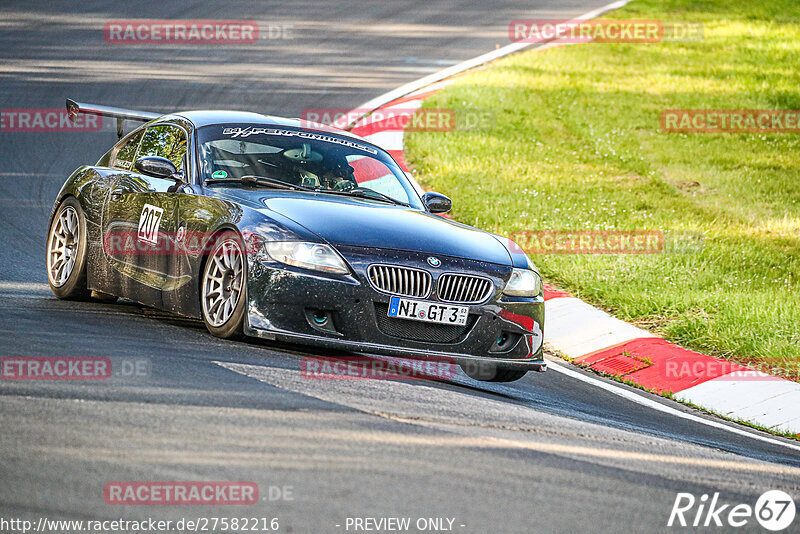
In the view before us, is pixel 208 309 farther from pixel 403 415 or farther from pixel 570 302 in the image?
pixel 570 302

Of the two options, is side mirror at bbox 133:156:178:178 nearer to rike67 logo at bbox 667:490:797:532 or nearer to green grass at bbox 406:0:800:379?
rike67 logo at bbox 667:490:797:532

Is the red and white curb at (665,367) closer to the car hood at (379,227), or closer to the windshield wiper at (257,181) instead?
the car hood at (379,227)

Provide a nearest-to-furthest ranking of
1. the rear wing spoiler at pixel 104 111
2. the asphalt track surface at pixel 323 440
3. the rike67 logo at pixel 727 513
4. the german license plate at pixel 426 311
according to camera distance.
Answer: the asphalt track surface at pixel 323 440, the rike67 logo at pixel 727 513, the german license plate at pixel 426 311, the rear wing spoiler at pixel 104 111

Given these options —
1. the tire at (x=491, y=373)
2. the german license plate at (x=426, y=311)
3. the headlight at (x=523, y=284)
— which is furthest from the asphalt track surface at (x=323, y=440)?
the headlight at (x=523, y=284)

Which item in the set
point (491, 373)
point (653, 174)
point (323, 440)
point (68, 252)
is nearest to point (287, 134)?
point (68, 252)

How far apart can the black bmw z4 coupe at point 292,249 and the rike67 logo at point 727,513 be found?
6.94 feet

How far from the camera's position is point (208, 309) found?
7.00 m

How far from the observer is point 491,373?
7.59m

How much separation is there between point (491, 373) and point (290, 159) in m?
2.02

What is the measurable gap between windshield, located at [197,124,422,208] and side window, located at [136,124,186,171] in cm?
20

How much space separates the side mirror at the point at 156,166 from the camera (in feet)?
24.8

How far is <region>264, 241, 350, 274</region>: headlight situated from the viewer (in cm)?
660

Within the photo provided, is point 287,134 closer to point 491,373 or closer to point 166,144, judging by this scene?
point 166,144

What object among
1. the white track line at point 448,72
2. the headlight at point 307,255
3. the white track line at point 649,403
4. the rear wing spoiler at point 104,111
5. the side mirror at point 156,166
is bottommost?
the white track line at point 649,403
